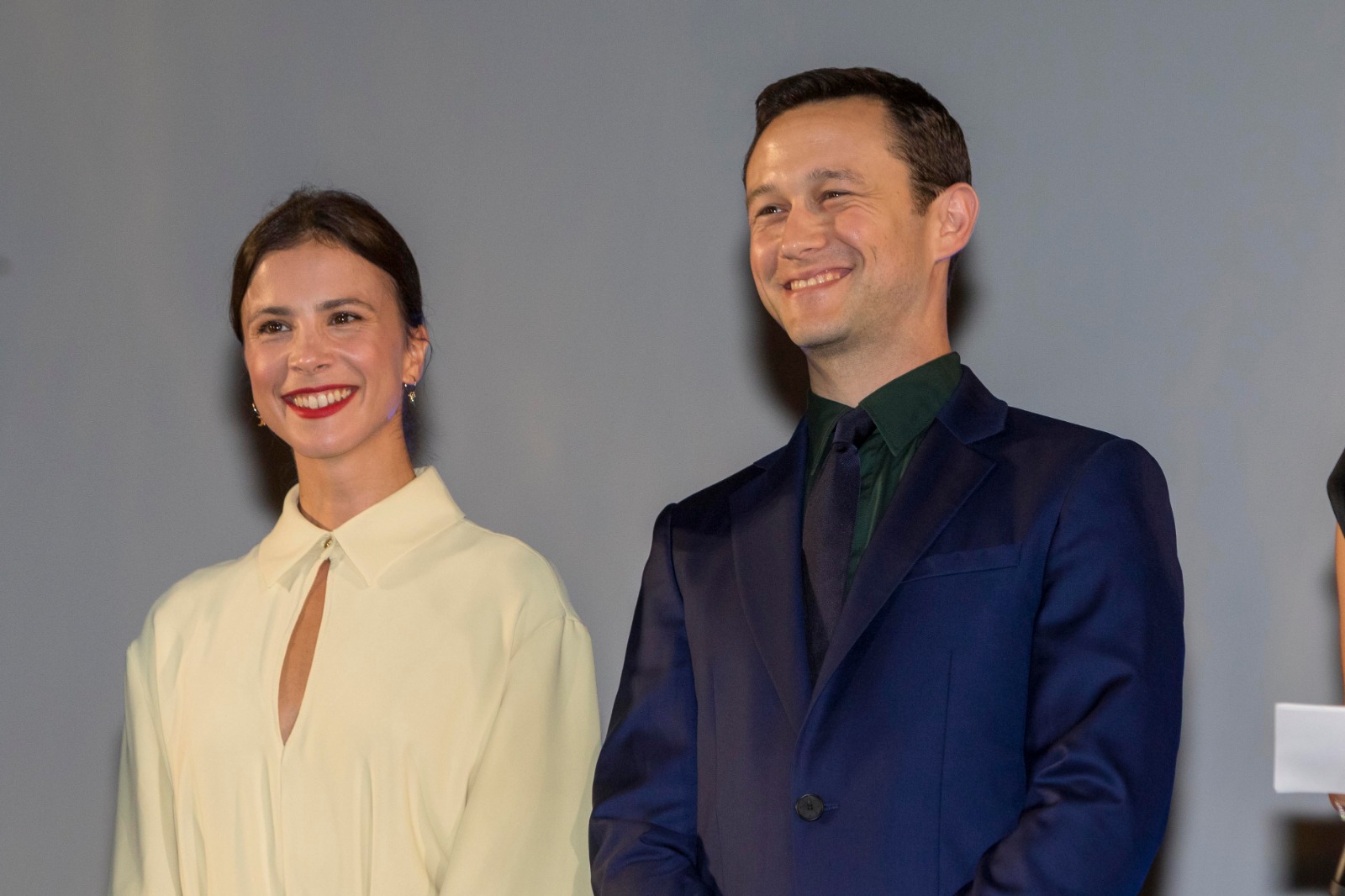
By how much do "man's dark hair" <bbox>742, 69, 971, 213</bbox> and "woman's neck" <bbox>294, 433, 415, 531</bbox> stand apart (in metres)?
0.90

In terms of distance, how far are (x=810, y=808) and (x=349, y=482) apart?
1.22m

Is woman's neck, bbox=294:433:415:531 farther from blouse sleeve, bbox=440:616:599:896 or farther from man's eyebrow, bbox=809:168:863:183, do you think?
man's eyebrow, bbox=809:168:863:183

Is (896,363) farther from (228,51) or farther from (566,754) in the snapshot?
(228,51)

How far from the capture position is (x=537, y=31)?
11.2 ft

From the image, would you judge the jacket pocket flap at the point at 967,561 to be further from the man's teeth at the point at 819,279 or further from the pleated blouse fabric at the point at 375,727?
the pleated blouse fabric at the point at 375,727

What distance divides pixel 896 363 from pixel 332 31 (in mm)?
1644

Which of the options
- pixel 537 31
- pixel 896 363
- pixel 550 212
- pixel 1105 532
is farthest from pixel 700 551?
pixel 537 31

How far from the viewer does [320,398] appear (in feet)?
9.68

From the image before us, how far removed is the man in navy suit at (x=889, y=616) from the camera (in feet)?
6.72

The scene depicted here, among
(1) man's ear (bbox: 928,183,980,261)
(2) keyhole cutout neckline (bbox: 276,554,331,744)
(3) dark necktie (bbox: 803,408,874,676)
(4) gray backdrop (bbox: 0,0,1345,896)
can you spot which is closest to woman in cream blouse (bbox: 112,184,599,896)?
(2) keyhole cutout neckline (bbox: 276,554,331,744)

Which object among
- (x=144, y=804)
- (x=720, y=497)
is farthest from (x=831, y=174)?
(x=144, y=804)

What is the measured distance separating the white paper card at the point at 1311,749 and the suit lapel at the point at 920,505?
1.94 ft

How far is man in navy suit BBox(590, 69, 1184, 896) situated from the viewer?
205 centimetres

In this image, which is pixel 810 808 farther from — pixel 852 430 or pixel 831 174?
pixel 831 174
